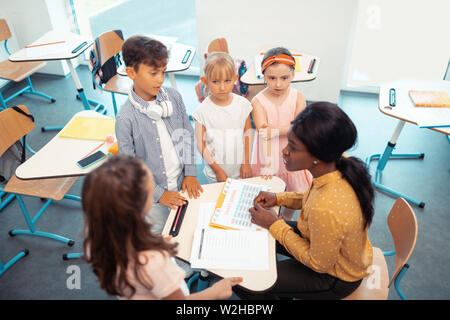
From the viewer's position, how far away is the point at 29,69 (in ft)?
11.7

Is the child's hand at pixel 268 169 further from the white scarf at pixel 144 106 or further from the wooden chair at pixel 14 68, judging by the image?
the wooden chair at pixel 14 68

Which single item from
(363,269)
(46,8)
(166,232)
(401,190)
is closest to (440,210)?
(401,190)

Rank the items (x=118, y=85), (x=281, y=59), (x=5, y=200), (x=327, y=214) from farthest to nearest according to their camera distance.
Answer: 1. (x=118, y=85)
2. (x=5, y=200)
3. (x=281, y=59)
4. (x=327, y=214)

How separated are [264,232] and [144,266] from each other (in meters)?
0.62

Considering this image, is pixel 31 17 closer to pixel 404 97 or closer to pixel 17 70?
pixel 17 70

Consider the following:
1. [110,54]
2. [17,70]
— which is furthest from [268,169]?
[17,70]

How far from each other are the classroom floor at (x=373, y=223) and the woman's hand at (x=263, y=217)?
0.57 metres

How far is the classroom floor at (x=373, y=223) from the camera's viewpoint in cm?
218

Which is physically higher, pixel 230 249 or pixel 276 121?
pixel 276 121

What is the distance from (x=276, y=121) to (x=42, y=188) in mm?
1627

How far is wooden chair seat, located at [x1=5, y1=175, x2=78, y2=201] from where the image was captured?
2.19m

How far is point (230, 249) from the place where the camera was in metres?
1.43

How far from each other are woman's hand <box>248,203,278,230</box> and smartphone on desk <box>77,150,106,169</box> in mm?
1054
